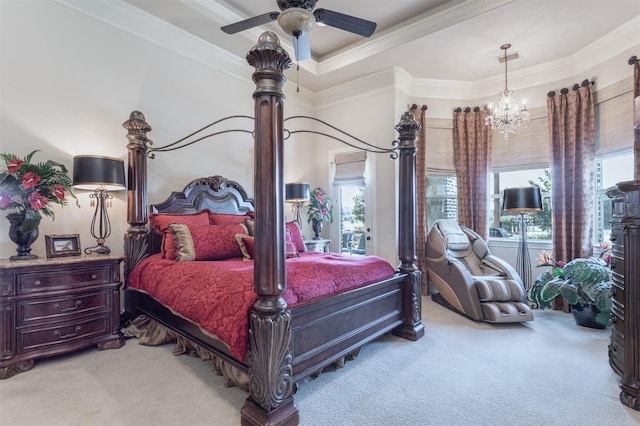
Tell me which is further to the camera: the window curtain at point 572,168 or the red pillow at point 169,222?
the window curtain at point 572,168

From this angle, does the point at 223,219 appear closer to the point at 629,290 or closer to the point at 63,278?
the point at 63,278

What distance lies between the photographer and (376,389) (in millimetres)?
2105

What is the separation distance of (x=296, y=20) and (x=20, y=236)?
2.73 metres

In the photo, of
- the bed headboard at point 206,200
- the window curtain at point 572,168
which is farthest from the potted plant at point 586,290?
the bed headboard at point 206,200

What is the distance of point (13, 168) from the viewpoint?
2.30 m

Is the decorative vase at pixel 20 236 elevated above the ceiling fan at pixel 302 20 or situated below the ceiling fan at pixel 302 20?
below

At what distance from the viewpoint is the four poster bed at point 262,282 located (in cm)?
170

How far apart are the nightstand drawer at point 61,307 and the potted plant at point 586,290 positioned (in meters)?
4.51

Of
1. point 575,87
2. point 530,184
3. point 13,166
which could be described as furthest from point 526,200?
point 13,166

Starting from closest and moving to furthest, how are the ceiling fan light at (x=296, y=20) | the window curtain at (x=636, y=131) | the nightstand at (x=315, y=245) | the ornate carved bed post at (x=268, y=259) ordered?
1. the ornate carved bed post at (x=268, y=259)
2. the ceiling fan light at (x=296, y=20)
3. the window curtain at (x=636, y=131)
4. the nightstand at (x=315, y=245)

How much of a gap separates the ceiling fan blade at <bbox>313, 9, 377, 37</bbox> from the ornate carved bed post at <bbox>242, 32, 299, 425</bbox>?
86 centimetres

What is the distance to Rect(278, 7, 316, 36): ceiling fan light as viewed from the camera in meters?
2.09

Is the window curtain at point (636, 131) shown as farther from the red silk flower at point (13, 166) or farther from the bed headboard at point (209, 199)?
the red silk flower at point (13, 166)

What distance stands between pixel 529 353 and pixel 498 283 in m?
1.02
